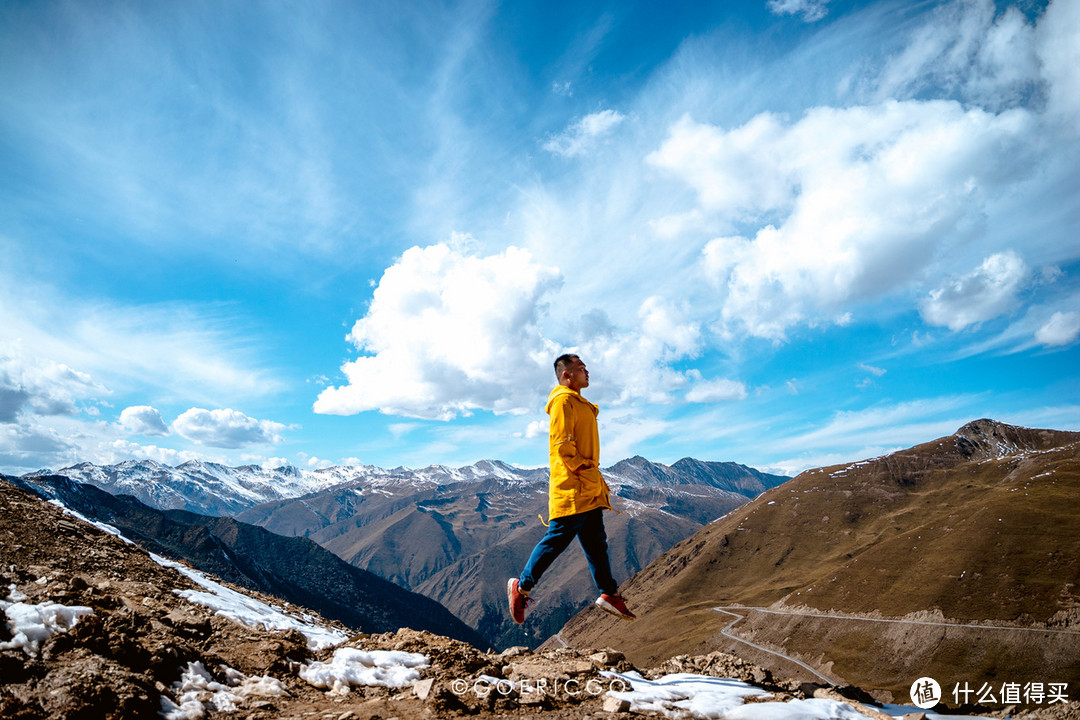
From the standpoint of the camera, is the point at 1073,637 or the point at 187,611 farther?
the point at 1073,637

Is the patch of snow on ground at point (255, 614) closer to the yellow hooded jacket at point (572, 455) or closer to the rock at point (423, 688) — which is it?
the rock at point (423, 688)

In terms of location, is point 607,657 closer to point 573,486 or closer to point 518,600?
point 518,600

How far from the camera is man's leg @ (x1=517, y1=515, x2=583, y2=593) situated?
8.57 meters

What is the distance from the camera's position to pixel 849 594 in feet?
463

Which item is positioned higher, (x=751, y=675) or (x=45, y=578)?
(x=45, y=578)

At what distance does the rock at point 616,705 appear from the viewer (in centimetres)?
672

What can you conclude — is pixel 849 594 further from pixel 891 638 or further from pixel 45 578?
pixel 45 578

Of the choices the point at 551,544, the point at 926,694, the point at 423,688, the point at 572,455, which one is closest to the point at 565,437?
the point at 572,455

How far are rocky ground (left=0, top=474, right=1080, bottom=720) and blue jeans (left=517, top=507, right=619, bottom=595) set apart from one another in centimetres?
139

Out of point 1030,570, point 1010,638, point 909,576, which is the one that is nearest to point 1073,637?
point 1010,638

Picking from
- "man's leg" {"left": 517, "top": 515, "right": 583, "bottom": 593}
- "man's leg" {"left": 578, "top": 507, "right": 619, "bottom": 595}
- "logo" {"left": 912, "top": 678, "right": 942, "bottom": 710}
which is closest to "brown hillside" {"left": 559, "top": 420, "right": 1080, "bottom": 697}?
"logo" {"left": 912, "top": 678, "right": 942, "bottom": 710}

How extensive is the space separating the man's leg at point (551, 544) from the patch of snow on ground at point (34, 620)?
6599 millimetres

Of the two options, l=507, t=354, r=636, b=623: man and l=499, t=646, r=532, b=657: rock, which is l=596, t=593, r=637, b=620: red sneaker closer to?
l=507, t=354, r=636, b=623: man

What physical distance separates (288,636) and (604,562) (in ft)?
21.6
